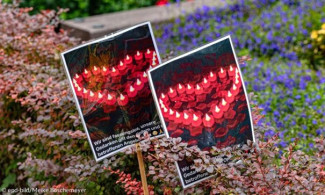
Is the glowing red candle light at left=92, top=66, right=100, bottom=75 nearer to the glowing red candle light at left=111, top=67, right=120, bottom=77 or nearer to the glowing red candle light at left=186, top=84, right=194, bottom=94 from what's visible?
the glowing red candle light at left=111, top=67, right=120, bottom=77

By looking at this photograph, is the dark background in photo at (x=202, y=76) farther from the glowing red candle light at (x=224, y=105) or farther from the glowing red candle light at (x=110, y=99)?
the glowing red candle light at (x=110, y=99)

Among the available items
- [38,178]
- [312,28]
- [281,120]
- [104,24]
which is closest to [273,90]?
[281,120]

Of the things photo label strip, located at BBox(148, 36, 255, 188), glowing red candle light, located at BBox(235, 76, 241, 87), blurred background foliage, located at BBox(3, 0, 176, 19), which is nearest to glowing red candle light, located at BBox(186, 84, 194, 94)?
photo label strip, located at BBox(148, 36, 255, 188)

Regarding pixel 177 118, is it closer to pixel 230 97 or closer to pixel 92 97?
pixel 230 97

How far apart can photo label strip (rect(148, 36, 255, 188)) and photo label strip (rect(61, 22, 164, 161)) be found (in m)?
0.22

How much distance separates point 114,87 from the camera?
215cm

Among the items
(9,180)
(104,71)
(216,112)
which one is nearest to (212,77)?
(216,112)

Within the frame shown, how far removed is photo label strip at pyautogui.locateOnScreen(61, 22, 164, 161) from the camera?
2.06 m

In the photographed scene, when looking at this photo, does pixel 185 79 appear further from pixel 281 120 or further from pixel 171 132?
pixel 281 120

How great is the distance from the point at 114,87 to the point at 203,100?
40cm

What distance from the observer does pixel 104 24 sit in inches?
216

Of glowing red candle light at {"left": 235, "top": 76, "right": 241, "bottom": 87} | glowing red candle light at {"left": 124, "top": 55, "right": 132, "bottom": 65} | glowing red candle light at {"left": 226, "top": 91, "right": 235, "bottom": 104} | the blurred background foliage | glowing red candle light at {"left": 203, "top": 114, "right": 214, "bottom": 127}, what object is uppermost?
the blurred background foliage

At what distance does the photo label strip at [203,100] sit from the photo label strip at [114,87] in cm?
22

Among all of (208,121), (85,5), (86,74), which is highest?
(85,5)
